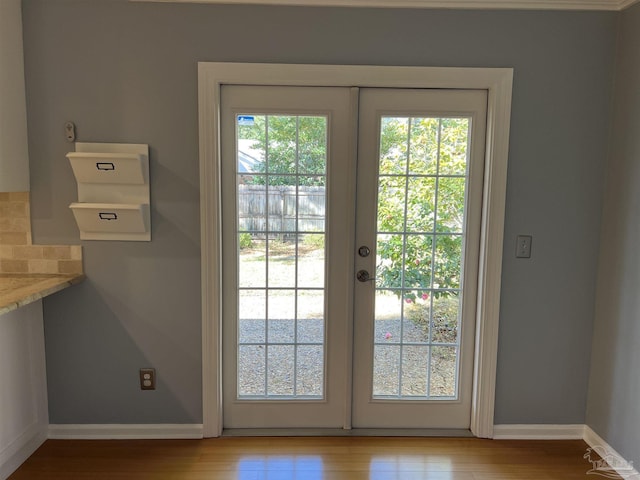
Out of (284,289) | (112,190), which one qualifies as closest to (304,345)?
(284,289)

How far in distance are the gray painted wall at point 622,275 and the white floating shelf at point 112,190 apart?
93.9 inches

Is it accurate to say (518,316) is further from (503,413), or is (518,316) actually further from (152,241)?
(152,241)

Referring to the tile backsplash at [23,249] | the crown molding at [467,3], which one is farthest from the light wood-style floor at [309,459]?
the crown molding at [467,3]

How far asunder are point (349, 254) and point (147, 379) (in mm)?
1286

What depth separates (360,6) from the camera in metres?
2.11

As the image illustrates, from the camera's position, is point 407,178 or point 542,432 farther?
point 542,432

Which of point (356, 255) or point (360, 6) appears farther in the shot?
point (356, 255)

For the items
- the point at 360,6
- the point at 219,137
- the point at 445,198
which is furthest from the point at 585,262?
the point at 219,137

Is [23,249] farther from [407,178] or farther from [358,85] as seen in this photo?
[407,178]

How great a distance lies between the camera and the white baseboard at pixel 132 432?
2322mm

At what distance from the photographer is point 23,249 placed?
2.21 metres

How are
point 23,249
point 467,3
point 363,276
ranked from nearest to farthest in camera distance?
point 467,3
point 23,249
point 363,276

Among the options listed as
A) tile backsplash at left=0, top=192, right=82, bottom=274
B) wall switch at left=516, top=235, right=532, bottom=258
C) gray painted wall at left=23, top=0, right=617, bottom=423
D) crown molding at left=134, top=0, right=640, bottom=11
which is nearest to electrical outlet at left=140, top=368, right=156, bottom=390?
gray painted wall at left=23, top=0, right=617, bottom=423

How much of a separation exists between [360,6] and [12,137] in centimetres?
180
